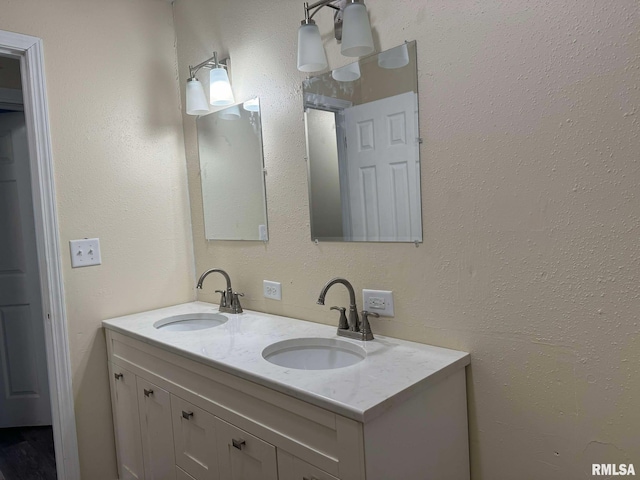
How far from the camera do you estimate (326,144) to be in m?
1.71

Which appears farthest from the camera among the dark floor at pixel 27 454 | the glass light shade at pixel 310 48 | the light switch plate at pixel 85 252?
the dark floor at pixel 27 454

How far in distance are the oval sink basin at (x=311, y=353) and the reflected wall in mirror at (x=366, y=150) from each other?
1.22 ft

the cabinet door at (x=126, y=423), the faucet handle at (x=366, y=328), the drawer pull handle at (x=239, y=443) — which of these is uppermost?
the faucet handle at (x=366, y=328)

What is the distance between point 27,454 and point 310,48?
8.28 feet

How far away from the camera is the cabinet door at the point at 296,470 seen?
1.15m

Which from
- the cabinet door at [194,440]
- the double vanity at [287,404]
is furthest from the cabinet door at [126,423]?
the cabinet door at [194,440]

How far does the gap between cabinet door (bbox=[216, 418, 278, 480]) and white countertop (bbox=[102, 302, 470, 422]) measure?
0.19 metres

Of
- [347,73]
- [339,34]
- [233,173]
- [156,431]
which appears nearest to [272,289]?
[233,173]

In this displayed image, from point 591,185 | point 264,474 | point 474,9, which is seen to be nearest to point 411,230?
point 591,185

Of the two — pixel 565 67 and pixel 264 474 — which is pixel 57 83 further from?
pixel 565 67

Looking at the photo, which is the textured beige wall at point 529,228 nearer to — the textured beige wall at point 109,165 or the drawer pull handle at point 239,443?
the drawer pull handle at point 239,443

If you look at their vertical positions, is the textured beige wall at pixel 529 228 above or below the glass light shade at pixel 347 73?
below

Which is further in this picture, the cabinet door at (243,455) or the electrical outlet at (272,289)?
the electrical outlet at (272,289)

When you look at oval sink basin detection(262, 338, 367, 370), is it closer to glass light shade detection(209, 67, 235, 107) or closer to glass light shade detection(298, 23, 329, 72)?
glass light shade detection(298, 23, 329, 72)
